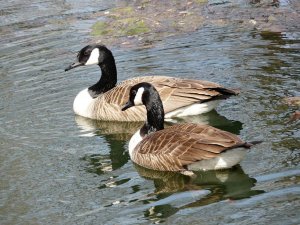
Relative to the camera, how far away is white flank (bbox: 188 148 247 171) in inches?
325

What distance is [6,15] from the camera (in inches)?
743

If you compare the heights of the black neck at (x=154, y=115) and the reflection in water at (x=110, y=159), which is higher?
the black neck at (x=154, y=115)

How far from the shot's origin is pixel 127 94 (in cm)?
1120

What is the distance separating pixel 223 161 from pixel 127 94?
10.4 feet

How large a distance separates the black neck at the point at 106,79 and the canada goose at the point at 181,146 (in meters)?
2.40

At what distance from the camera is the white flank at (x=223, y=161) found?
8253 mm

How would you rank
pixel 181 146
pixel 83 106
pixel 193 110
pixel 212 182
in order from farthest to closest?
pixel 83 106, pixel 193 110, pixel 181 146, pixel 212 182

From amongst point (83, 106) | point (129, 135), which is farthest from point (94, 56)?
point (129, 135)

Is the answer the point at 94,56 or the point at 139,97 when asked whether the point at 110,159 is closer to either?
the point at 139,97

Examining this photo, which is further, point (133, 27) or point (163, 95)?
point (133, 27)

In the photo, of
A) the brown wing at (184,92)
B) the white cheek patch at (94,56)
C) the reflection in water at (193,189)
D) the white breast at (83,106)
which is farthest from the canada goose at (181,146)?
the white cheek patch at (94,56)

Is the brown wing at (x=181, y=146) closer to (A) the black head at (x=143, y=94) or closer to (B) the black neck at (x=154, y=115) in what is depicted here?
(B) the black neck at (x=154, y=115)

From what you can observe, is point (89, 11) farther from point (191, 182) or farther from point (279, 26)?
point (191, 182)

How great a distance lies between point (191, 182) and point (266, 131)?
1.63 metres
